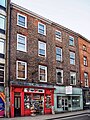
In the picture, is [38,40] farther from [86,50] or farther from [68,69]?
[86,50]

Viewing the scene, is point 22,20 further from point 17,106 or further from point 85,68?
point 85,68

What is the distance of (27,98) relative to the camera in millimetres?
27750

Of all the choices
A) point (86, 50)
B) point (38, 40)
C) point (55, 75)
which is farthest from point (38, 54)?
point (86, 50)

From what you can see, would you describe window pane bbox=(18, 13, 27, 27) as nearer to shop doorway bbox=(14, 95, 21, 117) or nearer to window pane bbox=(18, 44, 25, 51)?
window pane bbox=(18, 44, 25, 51)

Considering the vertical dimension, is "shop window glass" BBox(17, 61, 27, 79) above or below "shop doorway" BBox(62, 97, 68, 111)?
above

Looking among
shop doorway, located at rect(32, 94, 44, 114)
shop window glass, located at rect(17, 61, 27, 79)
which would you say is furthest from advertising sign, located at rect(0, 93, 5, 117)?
shop doorway, located at rect(32, 94, 44, 114)

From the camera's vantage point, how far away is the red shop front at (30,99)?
84.9 feet

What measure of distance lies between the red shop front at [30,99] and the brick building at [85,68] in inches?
384

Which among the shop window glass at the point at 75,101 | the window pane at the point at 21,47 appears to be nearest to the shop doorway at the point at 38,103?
the window pane at the point at 21,47

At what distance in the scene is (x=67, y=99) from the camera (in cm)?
3434

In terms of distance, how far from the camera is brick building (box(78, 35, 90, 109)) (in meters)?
39.3

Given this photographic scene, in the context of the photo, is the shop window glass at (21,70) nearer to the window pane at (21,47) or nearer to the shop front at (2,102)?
the window pane at (21,47)

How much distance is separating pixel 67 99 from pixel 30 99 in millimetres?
7938

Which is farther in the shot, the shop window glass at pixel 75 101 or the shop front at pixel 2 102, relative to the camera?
the shop window glass at pixel 75 101
